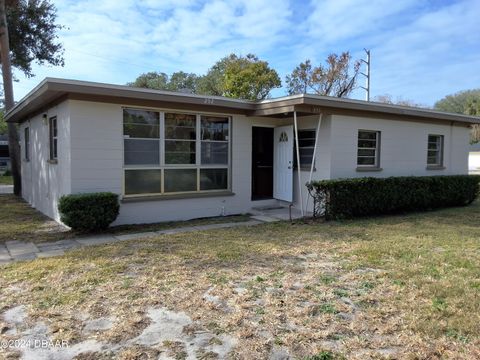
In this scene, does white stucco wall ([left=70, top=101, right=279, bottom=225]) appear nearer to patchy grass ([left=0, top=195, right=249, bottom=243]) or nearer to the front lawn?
patchy grass ([left=0, top=195, right=249, bottom=243])

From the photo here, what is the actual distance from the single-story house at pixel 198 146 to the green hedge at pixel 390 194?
2.16ft

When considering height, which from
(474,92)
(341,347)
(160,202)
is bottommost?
(341,347)

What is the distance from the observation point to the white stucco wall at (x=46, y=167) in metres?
7.50

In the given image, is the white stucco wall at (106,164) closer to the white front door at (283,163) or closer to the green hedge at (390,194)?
the white front door at (283,163)

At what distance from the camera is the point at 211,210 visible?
29.5 ft

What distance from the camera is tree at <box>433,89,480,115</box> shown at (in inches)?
2135

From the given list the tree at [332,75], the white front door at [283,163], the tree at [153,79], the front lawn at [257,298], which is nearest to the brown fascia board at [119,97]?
the white front door at [283,163]

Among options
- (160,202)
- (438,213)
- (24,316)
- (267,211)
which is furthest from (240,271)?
(438,213)

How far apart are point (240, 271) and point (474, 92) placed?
2609 inches

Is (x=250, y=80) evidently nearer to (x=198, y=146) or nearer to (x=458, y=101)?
(x=198, y=146)

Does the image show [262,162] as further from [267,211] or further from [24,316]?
[24,316]

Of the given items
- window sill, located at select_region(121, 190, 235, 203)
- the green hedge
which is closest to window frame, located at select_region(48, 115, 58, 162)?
window sill, located at select_region(121, 190, 235, 203)

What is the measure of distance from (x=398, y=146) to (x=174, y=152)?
6434 mm

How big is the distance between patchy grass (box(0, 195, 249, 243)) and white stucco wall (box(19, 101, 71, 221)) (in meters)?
0.37
